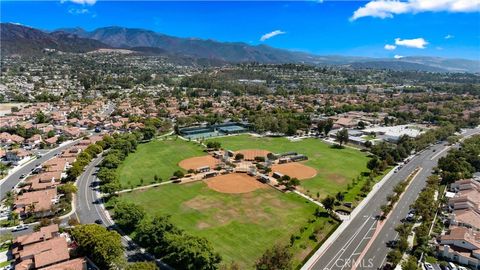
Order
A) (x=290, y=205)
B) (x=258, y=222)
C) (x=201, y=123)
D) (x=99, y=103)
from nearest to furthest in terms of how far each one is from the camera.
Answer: (x=258, y=222) < (x=290, y=205) < (x=201, y=123) < (x=99, y=103)

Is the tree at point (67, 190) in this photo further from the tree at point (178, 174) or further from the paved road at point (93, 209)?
the tree at point (178, 174)

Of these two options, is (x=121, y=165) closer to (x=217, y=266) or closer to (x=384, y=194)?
→ (x=217, y=266)

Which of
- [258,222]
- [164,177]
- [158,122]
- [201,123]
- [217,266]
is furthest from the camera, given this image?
[201,123]

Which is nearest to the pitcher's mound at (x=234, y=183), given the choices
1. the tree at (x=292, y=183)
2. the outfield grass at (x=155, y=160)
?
the tree at (x=292, y=183)

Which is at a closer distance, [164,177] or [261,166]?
[164,177]

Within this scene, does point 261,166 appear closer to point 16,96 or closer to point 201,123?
point 201,123

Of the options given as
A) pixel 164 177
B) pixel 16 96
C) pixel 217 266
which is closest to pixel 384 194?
pixel 217 266
